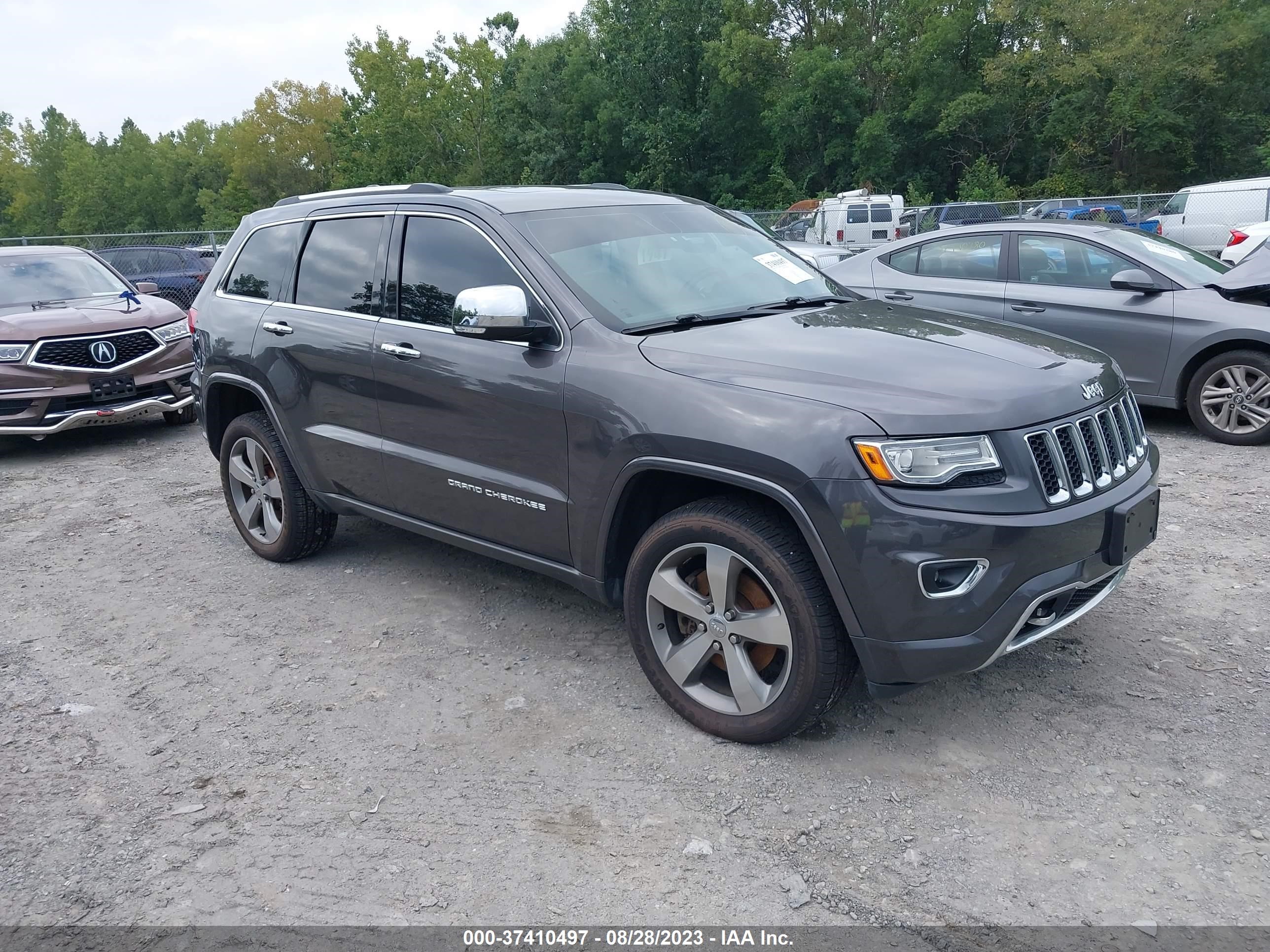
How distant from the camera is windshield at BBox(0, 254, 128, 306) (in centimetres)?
909

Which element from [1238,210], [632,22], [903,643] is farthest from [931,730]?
[632,22]

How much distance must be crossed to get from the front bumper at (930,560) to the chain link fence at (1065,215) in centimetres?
1041

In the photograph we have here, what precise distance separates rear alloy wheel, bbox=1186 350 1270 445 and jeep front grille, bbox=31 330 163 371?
8340 millimetres

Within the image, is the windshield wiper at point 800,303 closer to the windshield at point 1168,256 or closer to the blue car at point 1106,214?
the windshield at point 1168,256

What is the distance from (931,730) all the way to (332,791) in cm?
205

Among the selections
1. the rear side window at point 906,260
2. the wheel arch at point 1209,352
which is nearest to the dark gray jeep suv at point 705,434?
the wheel arch at point 1209,352

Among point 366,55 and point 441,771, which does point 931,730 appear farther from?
point 366,55

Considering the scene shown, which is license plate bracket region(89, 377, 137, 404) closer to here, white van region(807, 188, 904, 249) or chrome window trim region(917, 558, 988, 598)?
chrome window trim region(917, 558, 988, 598)

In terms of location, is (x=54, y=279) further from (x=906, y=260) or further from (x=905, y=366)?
(x=905, y=366)

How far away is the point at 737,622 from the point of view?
3312mm

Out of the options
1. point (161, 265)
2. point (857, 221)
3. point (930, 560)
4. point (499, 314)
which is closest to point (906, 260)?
point (499, 314)

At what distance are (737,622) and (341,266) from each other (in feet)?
8.70

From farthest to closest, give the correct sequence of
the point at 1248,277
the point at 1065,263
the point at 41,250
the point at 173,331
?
1. the point at 41,250
2. the point at 173,331
3. the point at 1065,263
4. the point at 1248,277

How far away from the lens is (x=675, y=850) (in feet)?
9.70
